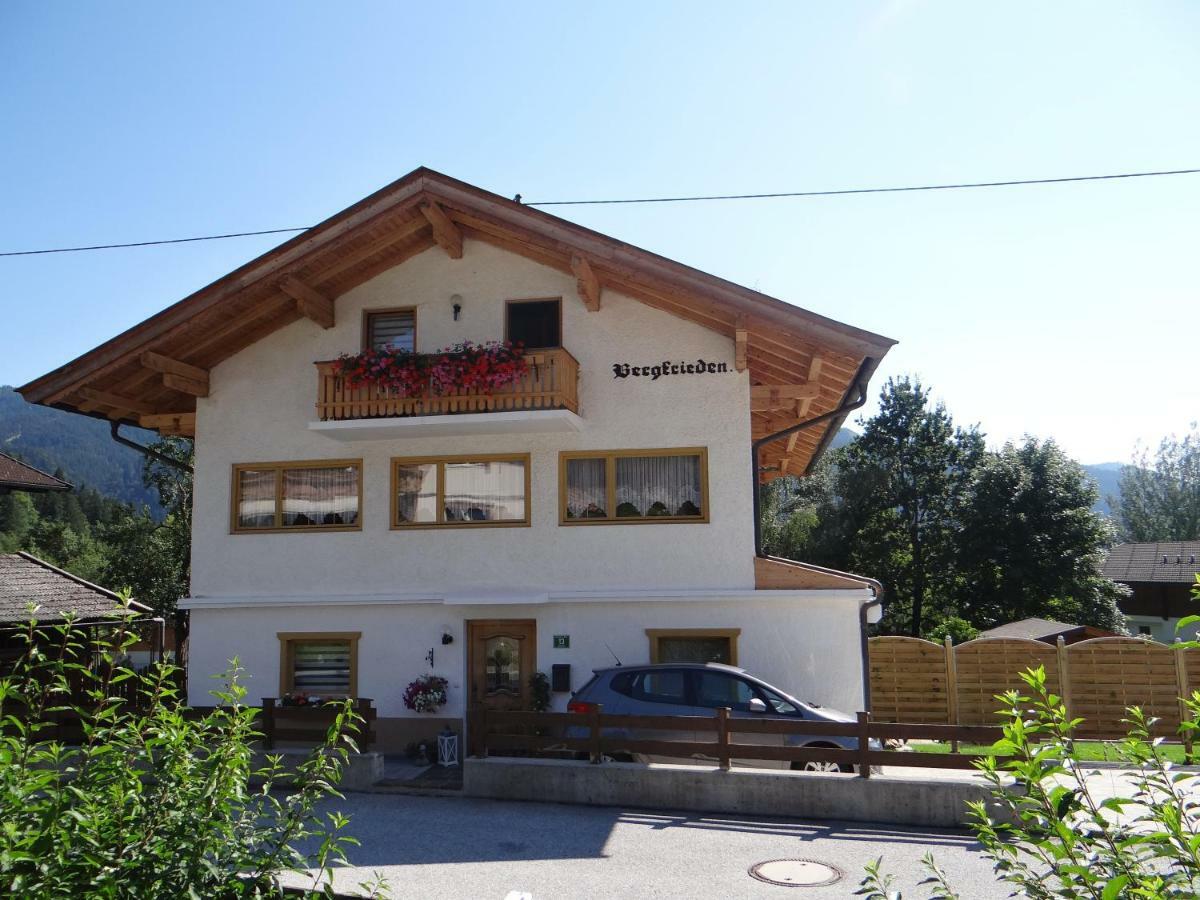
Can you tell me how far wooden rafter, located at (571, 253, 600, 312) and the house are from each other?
4 cm

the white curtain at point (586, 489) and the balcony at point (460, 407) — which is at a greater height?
the balcony at point (460, 407)

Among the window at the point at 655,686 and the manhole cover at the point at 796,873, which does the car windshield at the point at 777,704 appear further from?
the manhole cover at the point at 796,873

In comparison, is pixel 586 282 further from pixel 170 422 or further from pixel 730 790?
pixel 170 422

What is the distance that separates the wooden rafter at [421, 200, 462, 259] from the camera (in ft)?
49.3

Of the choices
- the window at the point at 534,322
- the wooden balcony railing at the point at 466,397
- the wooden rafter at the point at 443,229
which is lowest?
the wooden balcony railing at the point at 466,397

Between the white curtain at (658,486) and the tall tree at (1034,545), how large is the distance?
25.4m

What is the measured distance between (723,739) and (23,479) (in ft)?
48.6

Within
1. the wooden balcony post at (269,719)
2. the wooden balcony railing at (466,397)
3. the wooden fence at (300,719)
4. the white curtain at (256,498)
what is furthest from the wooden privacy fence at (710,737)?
the white curtain at (256,498)

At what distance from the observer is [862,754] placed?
10.8 m

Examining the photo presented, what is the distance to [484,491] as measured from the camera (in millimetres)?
15289

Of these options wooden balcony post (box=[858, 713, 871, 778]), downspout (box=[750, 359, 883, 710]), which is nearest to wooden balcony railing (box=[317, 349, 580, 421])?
downspout (box=[750, 359, 883, 710])

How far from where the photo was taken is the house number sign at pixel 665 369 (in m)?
14.8

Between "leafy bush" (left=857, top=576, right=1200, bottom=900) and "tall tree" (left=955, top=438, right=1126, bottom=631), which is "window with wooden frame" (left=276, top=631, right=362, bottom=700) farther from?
"tall tree" (left=955, top=438, right=1126, bottom=631)

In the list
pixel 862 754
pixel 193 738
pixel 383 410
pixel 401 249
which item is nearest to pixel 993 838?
pixel 193 738
